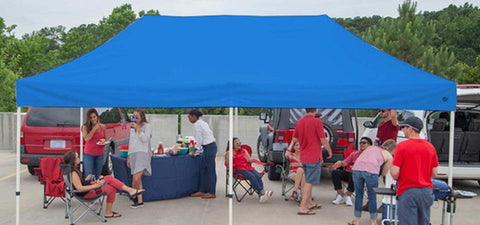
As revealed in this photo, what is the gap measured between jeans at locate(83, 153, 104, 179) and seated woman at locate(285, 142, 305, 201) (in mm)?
3189

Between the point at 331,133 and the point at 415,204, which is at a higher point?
the point at 331,133

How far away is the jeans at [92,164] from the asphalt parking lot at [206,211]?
25.5 inches

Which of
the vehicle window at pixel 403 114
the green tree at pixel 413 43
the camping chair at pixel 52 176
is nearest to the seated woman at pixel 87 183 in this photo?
the camping chair at pixel 52 176

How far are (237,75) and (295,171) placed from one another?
2.91 m

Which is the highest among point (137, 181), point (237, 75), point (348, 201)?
point (237, 75)

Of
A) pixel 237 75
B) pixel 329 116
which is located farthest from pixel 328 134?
pixel 237 75

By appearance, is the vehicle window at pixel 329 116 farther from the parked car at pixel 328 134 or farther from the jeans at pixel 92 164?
the jeans at pixel 92 164

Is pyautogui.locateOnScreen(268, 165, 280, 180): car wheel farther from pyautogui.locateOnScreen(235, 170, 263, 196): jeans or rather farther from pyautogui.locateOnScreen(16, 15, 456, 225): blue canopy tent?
pyautogui.locateOnScreen(16, 15, 456, 225): blue canopy tent

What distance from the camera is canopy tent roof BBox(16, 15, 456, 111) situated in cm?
520

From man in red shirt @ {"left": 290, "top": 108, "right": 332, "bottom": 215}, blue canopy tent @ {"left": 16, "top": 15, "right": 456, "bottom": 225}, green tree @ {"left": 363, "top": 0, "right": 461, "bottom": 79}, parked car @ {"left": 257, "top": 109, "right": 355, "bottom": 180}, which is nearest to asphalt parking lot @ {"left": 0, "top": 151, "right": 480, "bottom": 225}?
man in red shirt @ {"left": 290, "top": 108, "right": 332, "bottom": 215}

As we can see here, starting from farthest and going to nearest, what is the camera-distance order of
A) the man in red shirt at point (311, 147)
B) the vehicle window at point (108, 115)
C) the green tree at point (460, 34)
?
the green tree at point (460, 34), the vehicle window at point (108, 115), the man in red shirt at point (311, 147)

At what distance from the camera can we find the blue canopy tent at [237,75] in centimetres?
520

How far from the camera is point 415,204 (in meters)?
4.59

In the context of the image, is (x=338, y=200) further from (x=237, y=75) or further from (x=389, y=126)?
(x=237, y=75)
